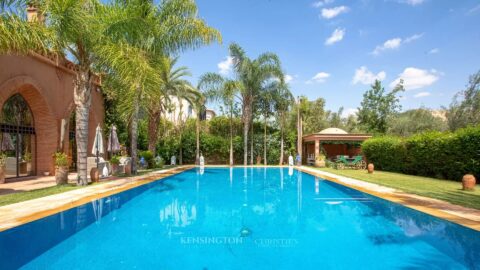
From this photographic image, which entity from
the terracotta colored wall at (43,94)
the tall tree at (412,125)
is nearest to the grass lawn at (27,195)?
the terracotta colored wall at (43,94)

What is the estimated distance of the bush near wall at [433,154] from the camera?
12234mm

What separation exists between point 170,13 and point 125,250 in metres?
11.9

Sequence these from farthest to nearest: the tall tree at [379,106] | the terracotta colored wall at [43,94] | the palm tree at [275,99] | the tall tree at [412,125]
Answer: the tall tree at [412,125] < the tall tree at [379,106] < the palm tree at [275,99] < the terracotta colored wall at [43,94]

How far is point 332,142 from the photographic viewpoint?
24.8 metres

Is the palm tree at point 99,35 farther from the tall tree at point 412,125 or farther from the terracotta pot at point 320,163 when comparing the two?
the tall tree at point 412,125

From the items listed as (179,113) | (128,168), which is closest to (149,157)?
(128,168)

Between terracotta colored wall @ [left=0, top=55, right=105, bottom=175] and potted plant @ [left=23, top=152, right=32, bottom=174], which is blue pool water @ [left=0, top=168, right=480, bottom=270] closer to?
terracotta colored wall @ [left=0, top=55, right=105, bottom=175]

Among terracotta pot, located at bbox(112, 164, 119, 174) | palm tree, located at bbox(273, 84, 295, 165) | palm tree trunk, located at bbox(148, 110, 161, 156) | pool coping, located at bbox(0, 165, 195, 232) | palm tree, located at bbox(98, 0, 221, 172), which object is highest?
palm tree, located at bbox(98, 0, 221, 172)

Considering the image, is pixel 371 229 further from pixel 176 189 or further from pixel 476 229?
pixel 176 189

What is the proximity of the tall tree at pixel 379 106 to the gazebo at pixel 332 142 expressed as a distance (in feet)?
27.8

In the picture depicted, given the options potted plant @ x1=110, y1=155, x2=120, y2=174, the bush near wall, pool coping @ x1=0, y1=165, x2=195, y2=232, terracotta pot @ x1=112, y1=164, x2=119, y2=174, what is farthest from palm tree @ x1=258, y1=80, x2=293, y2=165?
pool coping @ x1=0, y1=165, x2=195, y2=232

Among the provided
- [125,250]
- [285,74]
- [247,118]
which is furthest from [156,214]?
[285,74]

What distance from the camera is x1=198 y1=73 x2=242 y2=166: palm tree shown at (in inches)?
874

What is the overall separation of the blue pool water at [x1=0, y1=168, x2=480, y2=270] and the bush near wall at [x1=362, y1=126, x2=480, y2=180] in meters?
6.91
